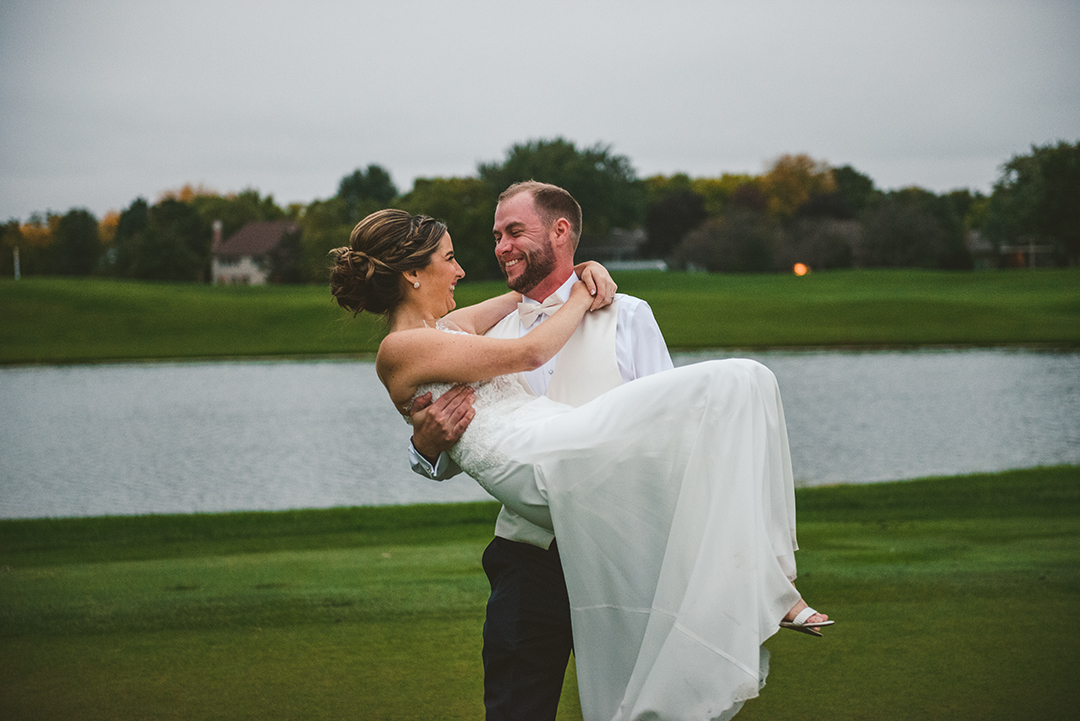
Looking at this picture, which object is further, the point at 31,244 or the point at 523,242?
the point at 31,244

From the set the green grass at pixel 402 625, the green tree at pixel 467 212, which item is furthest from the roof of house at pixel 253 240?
the green grass at pixel 402 625

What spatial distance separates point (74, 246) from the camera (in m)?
81.7

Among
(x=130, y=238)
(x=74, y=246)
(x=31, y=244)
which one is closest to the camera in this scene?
(x=130, y=238)

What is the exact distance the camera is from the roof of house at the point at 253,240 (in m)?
99.3

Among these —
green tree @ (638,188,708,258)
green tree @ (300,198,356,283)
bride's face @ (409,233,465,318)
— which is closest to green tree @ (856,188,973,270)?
green tree @ (638,188,708,258)

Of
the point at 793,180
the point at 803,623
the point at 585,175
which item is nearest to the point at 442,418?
the point at 803,623

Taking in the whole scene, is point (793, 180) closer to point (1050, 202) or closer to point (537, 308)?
point (1050, 202)

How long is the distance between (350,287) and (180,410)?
61.0 feet

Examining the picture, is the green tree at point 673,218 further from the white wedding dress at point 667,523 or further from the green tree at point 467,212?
the white wedding dress at point 667,523

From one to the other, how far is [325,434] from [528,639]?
45.9ft

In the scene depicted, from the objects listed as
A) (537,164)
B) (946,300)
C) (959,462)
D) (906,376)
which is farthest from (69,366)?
(537,164)

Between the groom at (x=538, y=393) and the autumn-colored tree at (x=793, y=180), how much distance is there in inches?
3822

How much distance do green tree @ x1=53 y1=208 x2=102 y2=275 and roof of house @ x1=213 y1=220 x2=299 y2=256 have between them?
18.1m

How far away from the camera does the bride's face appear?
10.1ft
